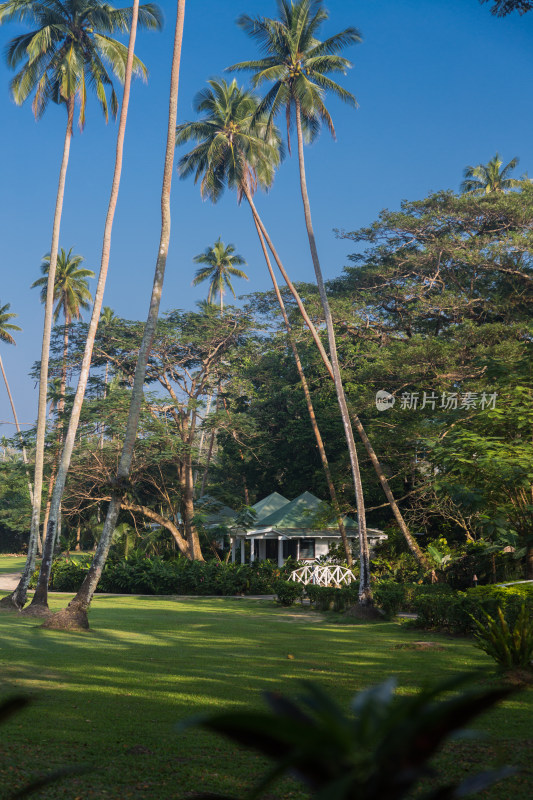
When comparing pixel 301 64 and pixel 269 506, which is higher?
pixel 301 64

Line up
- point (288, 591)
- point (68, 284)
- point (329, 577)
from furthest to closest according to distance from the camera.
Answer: point (68, 284)
point (329, 577)
point (288, 591)

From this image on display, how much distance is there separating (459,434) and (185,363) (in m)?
23.7

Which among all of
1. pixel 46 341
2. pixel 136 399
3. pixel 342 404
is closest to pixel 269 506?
pixel 342 404

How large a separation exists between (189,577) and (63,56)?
2108 cm

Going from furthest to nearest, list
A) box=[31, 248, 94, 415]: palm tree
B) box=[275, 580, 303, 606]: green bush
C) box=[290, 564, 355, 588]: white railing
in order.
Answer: box=[31, 248, 94, 415]: palm tree
box=[290, 564, 355, 588]: white railing
box=[275, 580, 303, 606]: green bush

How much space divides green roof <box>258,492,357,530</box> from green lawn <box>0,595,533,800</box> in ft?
42.4

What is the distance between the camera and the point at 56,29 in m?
21.4

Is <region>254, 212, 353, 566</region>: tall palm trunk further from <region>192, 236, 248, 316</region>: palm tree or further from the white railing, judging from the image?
<region>192, 236, 248, 316</region>: palm tree

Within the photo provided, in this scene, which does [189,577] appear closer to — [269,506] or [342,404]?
[269,506]

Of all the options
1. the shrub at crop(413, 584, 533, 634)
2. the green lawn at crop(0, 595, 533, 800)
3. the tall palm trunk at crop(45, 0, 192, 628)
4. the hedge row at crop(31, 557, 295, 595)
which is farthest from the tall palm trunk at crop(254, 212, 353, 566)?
the tall palm trunk at crop(45, 0, 192, 628)

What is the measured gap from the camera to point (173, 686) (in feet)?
30.1

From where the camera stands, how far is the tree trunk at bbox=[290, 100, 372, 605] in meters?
20.7
